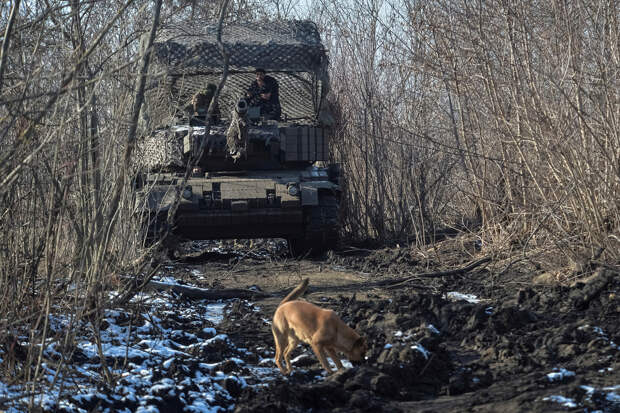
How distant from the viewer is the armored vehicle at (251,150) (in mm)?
11336

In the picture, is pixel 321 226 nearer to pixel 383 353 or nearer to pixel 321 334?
pixel 383 353

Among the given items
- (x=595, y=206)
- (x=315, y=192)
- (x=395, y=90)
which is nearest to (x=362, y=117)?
(x=395, y=90)

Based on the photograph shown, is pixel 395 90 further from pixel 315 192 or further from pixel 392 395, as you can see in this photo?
pixel 392 395

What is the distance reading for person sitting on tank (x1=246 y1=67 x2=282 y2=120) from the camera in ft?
41.2

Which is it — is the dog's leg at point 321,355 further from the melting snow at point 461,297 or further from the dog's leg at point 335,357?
the melting snow at point 461,297

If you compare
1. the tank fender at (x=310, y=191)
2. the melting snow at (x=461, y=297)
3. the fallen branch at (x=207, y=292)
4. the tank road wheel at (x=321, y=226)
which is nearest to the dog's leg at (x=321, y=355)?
the melting snow at (x=461, y=297)

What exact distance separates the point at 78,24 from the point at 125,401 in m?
2.10

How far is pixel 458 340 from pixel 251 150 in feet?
21.4

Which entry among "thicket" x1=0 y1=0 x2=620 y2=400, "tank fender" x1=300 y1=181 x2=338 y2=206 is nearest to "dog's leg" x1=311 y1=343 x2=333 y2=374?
"thicket" x1=0 y1=0 x2=620 y2=400

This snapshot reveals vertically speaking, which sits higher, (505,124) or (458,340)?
(505,124)

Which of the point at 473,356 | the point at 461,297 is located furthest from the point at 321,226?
the point at 473,356

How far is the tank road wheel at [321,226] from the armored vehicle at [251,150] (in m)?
0.01

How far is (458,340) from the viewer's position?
6.11m

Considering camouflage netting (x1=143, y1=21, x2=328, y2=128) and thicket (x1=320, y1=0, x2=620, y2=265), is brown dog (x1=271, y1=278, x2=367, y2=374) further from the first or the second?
camouflage netting (x1=143, y1=21, x2=328, y2=128)
